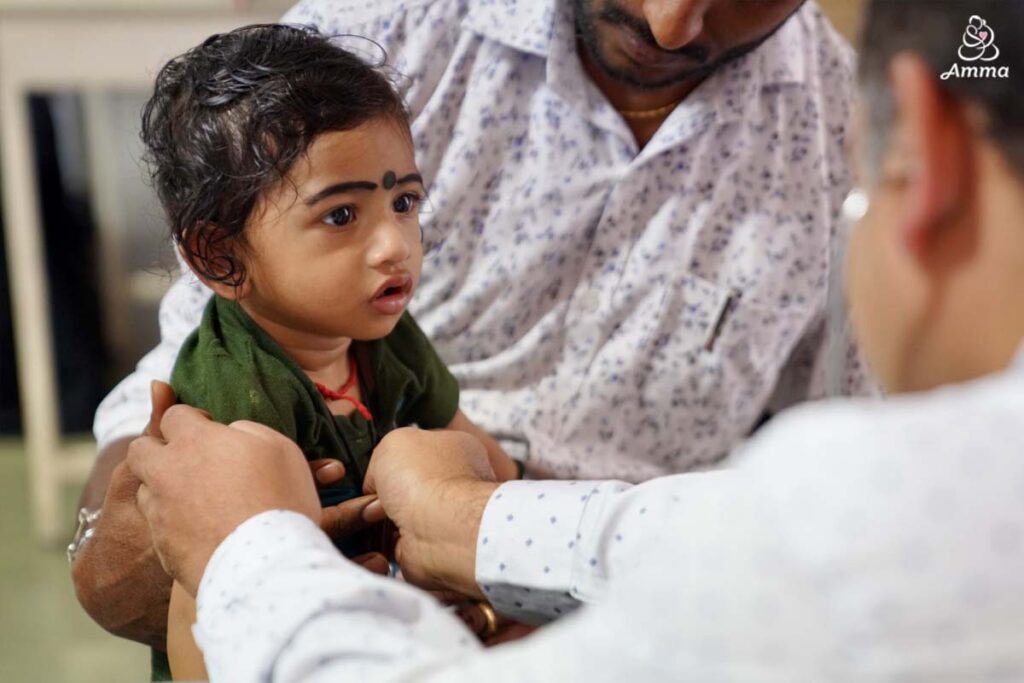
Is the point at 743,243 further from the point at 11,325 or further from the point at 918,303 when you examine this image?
the point at 11,325

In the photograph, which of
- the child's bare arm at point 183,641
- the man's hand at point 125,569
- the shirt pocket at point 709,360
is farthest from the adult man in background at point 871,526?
the shirt pocket at point 709,360

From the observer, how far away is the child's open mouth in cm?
101

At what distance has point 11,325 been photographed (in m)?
2.94

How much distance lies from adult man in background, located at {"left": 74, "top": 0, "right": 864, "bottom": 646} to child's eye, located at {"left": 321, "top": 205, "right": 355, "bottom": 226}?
301 mm

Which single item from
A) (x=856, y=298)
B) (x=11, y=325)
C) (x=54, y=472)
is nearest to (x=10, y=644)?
(x=54, y=472)

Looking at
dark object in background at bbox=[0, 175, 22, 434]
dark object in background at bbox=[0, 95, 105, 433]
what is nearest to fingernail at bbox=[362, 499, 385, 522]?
dark object in background at bbox=[0, 95, 105, 433]

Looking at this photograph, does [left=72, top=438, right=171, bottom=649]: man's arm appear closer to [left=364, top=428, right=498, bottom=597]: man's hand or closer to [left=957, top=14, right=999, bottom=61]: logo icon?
[left=364, top=428, right=498, bottom=597]: man's hand

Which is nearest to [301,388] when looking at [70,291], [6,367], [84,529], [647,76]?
[84,529]

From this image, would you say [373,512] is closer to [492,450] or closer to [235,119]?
[492,450]

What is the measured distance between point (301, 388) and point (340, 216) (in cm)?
15

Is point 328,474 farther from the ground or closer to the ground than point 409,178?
closer to the ground

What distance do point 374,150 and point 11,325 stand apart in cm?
225

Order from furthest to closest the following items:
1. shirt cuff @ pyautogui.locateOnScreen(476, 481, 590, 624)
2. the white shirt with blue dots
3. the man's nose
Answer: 1. the man's nose
2. shirt cuff @ pyautogui.locateOnScreen(476, 481, 590, 624)
3. the white shirt with blue dots

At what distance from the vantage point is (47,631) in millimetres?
2207
